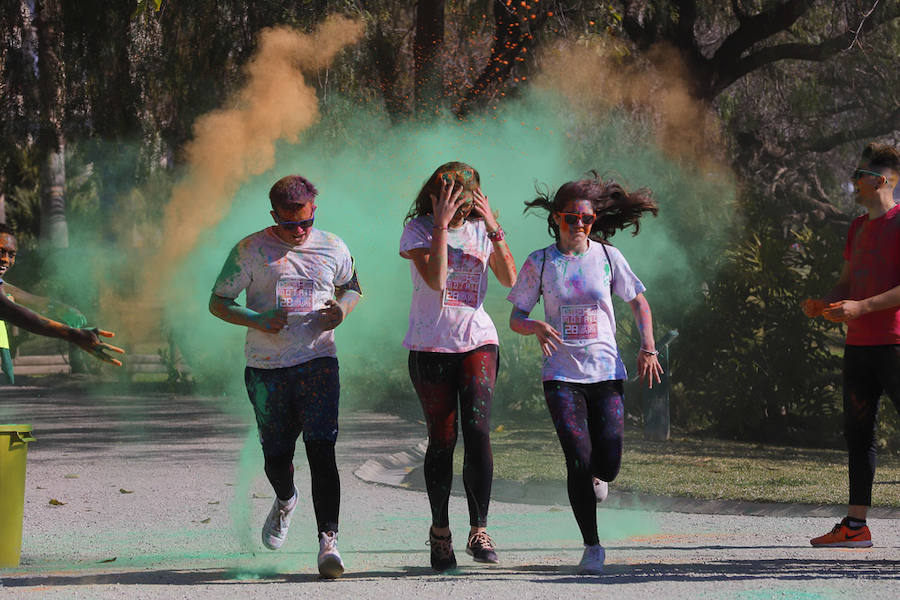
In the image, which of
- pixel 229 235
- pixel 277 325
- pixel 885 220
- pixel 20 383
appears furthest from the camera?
pixel 20 383

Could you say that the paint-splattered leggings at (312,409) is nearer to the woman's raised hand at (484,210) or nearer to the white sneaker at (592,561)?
the woman's raised hand at (484,210)

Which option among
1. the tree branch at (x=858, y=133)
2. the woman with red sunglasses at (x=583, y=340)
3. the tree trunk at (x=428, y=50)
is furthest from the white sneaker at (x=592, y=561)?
the tree branch at (x=858, y=133)

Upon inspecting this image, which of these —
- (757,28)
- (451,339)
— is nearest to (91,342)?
(451,339)

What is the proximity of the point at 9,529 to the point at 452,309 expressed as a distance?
2.07m

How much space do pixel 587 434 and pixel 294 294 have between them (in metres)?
1.34

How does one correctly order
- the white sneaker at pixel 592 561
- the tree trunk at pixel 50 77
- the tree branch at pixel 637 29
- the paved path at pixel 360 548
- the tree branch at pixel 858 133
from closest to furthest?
the paved path at pixel 360 548, the white sneaker at pixel 592 561, the tree trunk at pixel 50 77, the tree branch at pixel 637 29, the tree branch at pixel 858 133

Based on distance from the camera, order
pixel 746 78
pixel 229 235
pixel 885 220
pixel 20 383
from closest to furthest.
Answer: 1. pixel 885 220
2. pixel 229 235
3. pixel 746 78
4. pixel 20 383

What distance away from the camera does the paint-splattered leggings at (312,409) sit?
5426 millimetres

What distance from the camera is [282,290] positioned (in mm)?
5461

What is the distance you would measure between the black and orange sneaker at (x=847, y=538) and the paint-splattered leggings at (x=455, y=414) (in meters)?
1.57

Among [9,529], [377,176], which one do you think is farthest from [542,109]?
[9,529]

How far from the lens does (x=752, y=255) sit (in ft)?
39.8

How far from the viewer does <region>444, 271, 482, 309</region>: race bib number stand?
549 cm

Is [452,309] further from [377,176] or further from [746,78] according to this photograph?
[746,78]
